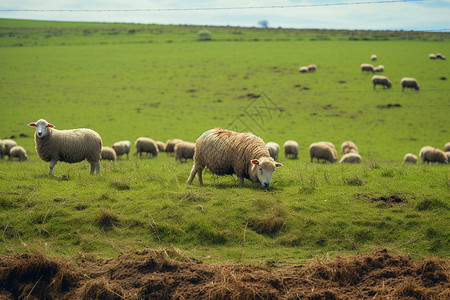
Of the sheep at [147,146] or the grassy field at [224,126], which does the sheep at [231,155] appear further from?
the sheep at [147,146]

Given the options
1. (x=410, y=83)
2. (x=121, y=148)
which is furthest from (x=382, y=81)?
(x=121, y=148)

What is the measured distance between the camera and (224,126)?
42.1 m

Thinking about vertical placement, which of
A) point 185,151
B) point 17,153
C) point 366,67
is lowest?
point 17,153

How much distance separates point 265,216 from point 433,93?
45.6m

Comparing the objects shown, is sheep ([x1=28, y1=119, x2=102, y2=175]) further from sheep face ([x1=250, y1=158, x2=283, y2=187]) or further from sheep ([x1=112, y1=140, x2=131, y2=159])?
sheep ([x1=112, y1=140, x2=131, y2=159])

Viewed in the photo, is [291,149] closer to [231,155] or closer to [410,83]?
[231,155]

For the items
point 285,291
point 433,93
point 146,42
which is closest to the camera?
point 285,291

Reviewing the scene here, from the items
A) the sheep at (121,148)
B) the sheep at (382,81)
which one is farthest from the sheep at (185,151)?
the sheep at (382,81)

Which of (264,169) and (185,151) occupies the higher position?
(264,169)

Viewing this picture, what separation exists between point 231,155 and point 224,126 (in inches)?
1141

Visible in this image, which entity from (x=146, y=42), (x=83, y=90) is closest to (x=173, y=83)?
(x=83, y=90)

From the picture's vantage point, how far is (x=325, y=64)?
213 ft

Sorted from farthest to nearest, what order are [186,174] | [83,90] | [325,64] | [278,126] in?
[325,64], [83,90], [278,126], [186,174]

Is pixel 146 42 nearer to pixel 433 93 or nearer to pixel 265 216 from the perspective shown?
pixel 433 93
